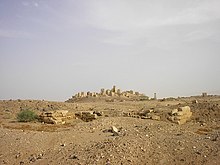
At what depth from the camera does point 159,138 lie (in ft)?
35.0

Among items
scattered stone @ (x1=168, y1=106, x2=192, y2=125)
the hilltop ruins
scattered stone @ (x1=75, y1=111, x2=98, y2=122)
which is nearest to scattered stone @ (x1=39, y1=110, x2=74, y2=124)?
scattered stone @ (x1=75, y1=111, x2=98, y2=122)

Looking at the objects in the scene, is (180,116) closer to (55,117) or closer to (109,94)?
(55,117)

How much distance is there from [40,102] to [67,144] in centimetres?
1544

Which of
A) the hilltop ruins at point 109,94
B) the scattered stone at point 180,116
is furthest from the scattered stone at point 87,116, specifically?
the hilltop ruins at point 109,94

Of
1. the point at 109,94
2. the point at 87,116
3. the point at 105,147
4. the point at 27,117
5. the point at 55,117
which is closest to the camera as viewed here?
the point at 105,147

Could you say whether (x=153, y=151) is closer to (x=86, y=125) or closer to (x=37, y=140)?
(x=37, y=140)

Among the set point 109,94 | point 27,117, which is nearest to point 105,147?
point 27,117

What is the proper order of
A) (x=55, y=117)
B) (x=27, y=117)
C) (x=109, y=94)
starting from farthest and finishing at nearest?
(x=109, y=94)
(x=27, y=117)
(x=55, y=117)

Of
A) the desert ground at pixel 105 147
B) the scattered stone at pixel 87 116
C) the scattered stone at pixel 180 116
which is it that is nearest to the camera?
the desert ground at pixel 105 147

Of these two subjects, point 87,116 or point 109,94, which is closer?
point 87,116

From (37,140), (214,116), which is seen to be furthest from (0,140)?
(214,116)

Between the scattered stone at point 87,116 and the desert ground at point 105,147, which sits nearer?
the desert ground at point 105,147

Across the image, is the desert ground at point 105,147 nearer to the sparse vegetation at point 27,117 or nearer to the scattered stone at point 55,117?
the scattered stone at point 55,117

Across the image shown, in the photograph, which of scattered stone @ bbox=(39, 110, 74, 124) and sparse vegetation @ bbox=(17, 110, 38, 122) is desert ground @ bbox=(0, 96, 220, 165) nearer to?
scattered stone @ bbox=(39, 110, 74, 124)
